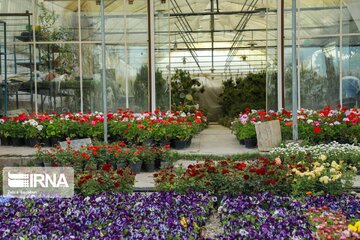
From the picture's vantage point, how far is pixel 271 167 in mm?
5211

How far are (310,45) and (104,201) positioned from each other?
22.0 feet

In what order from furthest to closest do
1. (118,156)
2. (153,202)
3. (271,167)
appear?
(118,156) < (271,167) < (153,202)

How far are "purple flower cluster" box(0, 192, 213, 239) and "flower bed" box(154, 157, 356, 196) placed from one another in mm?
252

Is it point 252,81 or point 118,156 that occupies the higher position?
point 252,81

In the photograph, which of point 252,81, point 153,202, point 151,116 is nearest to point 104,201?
point 153,202

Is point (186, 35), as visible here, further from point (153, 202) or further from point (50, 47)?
point (153, 202)

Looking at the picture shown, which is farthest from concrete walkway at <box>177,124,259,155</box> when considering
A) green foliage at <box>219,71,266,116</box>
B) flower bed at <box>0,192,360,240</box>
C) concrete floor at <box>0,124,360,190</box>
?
green foliage at <box>219,71,266,116</box>

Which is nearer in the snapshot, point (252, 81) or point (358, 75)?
point (358, 75)

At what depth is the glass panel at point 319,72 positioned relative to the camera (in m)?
10.1

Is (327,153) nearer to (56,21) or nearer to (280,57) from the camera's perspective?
(280,57)

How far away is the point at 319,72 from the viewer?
1027 cm

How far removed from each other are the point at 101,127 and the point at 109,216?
4706mm

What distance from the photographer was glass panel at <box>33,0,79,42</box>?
10742 mm

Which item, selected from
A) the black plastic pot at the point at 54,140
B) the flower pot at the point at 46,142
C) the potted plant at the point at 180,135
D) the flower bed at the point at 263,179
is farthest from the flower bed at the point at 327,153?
the flower pot at the point at 46,142
